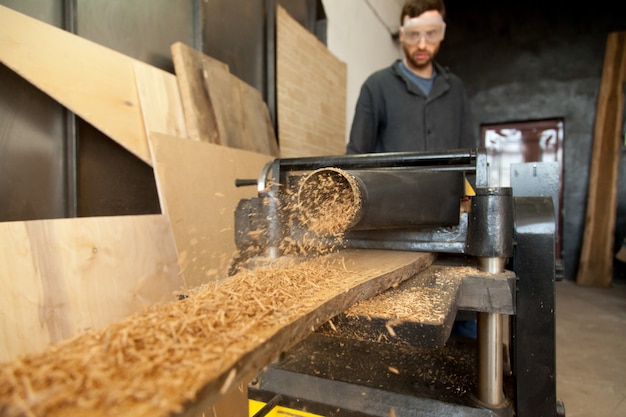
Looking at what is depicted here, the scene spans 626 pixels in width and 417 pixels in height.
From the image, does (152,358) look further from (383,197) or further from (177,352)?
(383,197)

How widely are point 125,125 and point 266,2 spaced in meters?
1.93

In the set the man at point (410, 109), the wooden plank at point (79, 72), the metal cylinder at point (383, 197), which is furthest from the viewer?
the man at point (410, 109)

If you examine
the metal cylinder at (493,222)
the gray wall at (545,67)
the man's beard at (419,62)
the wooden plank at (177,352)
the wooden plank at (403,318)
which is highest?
the gray wall at (545,67)

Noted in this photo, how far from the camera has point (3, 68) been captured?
1.59 meters

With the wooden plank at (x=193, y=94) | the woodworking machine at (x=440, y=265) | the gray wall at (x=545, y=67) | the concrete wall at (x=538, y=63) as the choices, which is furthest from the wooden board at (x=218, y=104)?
the gray wall at (x=545, y=67)

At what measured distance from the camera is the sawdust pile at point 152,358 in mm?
436

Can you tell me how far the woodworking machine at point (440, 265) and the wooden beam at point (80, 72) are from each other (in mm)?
878

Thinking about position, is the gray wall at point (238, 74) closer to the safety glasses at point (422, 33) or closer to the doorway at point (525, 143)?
the doorway at point (525, 143)

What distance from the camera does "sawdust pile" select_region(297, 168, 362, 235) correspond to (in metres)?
1.03

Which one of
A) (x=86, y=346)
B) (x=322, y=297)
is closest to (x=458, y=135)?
(x=322, y=297)

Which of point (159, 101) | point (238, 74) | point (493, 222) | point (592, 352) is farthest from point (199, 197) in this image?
point (592, 352)

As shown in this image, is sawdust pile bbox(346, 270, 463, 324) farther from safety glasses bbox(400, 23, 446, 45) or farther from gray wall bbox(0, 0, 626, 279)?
safety glasses bbox(400, 23, 446, 45)

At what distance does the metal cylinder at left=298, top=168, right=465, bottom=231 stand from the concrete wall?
387 centimetres

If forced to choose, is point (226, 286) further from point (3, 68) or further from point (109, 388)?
point (3, 68)
